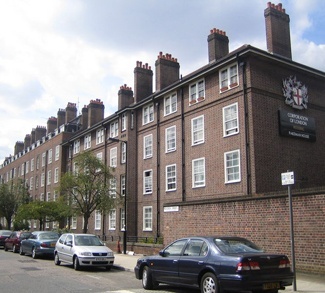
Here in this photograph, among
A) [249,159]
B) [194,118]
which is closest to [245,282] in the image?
[249,159]

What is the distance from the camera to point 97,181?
2786 centimetres

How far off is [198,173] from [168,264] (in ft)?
47.1

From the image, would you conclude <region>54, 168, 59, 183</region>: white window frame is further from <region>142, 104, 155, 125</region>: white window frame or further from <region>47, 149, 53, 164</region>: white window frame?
<region>142, 104, 155, 125</region>: white window frame

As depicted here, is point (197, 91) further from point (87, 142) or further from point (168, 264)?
point (87, 142)

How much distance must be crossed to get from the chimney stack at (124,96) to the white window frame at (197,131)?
10792 millimetres

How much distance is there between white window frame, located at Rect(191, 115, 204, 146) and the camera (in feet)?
82.9

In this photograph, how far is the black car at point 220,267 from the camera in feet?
29.7

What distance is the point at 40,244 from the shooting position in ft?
73.5

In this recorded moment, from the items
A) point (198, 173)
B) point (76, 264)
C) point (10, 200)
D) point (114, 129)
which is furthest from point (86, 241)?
point (10, 200)

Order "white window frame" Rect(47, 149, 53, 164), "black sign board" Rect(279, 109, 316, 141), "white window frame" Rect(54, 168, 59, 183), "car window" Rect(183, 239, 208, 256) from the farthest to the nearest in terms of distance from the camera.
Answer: "white window frame" Rect(47, 149, 53, 164) < "white window frame" Rect(54, 168, 59, 183) < "black sign board" Rect(279, 109, 316, 141) < "car window" Rect(183, 239, 208, 256)

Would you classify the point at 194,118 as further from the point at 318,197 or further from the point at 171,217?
the point at 318,197

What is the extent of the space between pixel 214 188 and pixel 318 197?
10.5 metres

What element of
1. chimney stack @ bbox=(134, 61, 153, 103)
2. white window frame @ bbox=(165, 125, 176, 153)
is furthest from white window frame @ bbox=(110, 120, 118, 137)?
white window frame @ bbox=(165, 125, 176, 153)

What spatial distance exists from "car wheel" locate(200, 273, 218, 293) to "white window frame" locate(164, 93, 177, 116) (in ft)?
62.8
